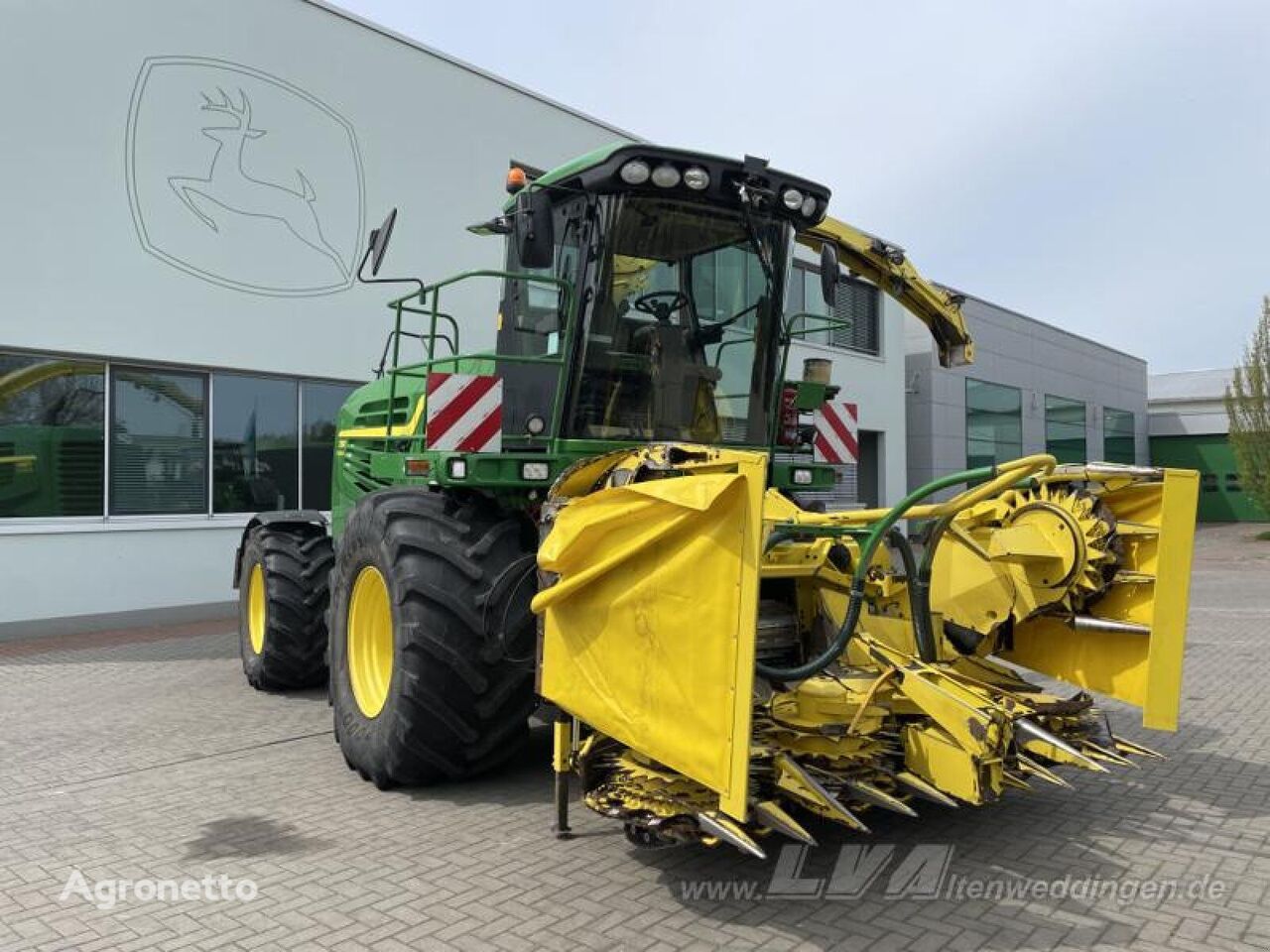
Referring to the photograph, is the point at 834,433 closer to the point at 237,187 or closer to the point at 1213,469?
the point at 237,187

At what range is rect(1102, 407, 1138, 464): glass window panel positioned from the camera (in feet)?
110

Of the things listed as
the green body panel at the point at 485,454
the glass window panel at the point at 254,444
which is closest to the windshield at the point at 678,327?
the green body panel at the point at 485,454

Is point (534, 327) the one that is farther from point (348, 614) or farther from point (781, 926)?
point (781, 926)

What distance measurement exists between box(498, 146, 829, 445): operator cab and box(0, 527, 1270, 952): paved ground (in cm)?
195

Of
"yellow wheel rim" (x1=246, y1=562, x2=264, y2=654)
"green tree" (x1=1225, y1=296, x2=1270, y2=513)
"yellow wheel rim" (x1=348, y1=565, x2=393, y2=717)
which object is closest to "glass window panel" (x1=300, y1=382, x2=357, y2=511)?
"yellow wheel rim" (x1=246, y1=562, x2=264, y2=654)

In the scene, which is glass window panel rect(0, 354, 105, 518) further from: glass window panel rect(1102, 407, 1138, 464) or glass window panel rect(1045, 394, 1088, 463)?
glass window panel rect(1102, 407, 1138, 464)

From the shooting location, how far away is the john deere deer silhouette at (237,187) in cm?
1048

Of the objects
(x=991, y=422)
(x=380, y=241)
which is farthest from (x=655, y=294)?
(x=991, y=422)

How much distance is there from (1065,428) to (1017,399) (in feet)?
13.5

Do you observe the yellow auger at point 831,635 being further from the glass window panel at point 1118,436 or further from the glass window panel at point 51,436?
the glass window panel at point 1118,436

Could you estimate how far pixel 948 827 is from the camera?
13.2 ft

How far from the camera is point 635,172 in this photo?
435 cm

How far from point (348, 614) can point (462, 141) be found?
940cm

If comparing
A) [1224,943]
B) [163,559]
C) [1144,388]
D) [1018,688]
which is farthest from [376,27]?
[1144,388]
